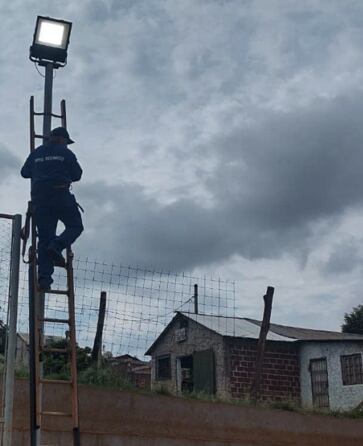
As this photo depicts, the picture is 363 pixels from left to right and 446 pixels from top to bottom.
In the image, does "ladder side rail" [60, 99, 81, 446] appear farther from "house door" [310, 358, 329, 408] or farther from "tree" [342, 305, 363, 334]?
"tree" [342, 305, 363, 334]

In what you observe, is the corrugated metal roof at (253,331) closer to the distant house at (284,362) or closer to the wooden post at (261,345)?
the distant house at (284,362)

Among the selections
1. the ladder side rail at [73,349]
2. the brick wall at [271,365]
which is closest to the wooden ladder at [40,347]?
the ladder side rail at [73,349]

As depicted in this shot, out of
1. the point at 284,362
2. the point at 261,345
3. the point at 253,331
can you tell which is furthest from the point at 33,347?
the point at 253,331

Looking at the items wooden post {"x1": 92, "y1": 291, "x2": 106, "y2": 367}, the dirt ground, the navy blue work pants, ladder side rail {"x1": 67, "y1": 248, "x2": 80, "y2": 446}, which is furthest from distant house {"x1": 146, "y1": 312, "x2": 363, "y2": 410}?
ladder side rail {"x1": 67, "y1": 248, "x2": 80, "y2": 446}

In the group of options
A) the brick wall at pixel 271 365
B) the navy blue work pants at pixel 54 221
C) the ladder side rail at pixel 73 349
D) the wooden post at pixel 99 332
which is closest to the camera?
the ladder side rail at pixel 73 349

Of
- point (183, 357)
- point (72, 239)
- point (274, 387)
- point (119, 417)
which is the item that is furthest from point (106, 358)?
point (183, 357)

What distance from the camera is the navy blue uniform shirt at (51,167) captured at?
714 centimetres

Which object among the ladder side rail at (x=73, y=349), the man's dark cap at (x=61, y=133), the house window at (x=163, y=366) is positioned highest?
the man's dark cap at (x=61, y=133)

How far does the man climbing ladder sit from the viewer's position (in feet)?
23.1

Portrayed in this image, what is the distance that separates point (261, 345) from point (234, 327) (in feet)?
42.0

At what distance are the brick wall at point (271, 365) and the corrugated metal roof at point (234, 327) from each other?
270 mm

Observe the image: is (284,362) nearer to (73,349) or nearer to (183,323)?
(183,323)

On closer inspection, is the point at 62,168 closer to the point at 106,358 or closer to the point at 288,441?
the point at 106,358

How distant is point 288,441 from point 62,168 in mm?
5025
